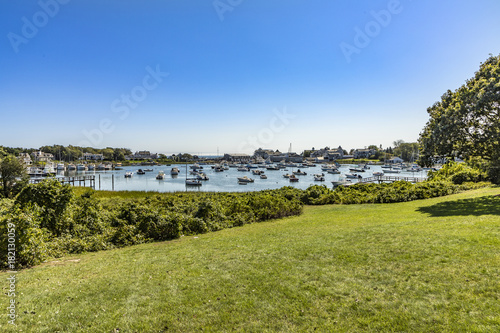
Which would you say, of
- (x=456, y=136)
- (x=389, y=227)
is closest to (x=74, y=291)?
(x=389, y=227)

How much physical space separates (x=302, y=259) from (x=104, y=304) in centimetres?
565

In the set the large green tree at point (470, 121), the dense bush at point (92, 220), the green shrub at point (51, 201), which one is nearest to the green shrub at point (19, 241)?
the dense bush at point (92, 220)

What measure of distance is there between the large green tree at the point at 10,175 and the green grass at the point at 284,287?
89.3ft

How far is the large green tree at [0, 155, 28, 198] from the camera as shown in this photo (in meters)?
28.5

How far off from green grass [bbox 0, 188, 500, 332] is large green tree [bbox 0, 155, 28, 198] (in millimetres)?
27205

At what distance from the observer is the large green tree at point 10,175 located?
93.7ft

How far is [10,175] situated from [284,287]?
36586 mm

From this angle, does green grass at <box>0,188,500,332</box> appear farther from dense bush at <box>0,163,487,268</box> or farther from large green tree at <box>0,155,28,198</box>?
large green tree at <box>0,155,28,198</box>

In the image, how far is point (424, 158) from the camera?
66.8 feet

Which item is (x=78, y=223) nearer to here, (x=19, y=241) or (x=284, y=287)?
(x=19, y=241)

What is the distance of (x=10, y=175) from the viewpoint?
29.5 metres

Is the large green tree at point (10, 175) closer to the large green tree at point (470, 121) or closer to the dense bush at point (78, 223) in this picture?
the dense bush at point (78, 223)

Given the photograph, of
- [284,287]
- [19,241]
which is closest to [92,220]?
[19,241]

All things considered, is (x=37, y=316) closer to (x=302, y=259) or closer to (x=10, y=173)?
(x=302, y=259)
